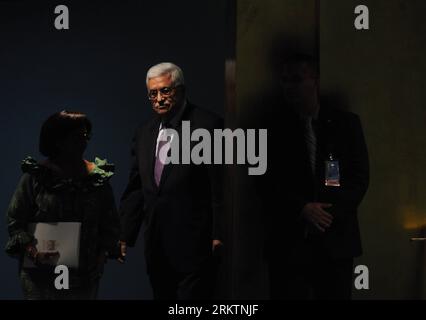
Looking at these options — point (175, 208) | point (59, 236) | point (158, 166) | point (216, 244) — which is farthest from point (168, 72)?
point (59, 236)

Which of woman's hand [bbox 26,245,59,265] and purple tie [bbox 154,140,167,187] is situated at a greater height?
purple tie [bbox 154,140,167,187]

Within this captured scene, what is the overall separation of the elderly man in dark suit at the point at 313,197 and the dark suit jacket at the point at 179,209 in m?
0.34

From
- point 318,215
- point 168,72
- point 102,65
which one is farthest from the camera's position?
point 102,65

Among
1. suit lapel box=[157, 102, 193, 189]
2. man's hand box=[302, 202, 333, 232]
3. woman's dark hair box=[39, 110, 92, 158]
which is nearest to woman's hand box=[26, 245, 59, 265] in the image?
woman's dark hair box=[39, 110, 92, 158]

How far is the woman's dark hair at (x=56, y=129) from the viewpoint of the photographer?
3.40 meters

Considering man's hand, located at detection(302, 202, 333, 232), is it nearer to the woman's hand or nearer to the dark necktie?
the dark necktie

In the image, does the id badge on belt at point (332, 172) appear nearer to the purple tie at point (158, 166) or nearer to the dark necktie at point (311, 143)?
the dark necktie at point (311, 143)

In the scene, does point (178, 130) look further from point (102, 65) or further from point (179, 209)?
point (102, 65)

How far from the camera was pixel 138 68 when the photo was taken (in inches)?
181

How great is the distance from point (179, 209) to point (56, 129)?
0.88m

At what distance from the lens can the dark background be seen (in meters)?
4.57

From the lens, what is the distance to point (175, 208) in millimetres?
3857

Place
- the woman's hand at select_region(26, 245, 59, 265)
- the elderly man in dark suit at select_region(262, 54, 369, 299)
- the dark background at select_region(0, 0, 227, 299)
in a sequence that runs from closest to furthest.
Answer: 1. the woman's hand at select_region(26, 245, 59, 265)
2. the elderly man in dark suit at select_region(262, 54, 369, 299)
3. the dark background at select_region(0, 0, 227, 299)

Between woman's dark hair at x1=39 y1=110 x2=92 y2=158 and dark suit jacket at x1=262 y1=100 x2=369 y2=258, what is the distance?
3.82ft
